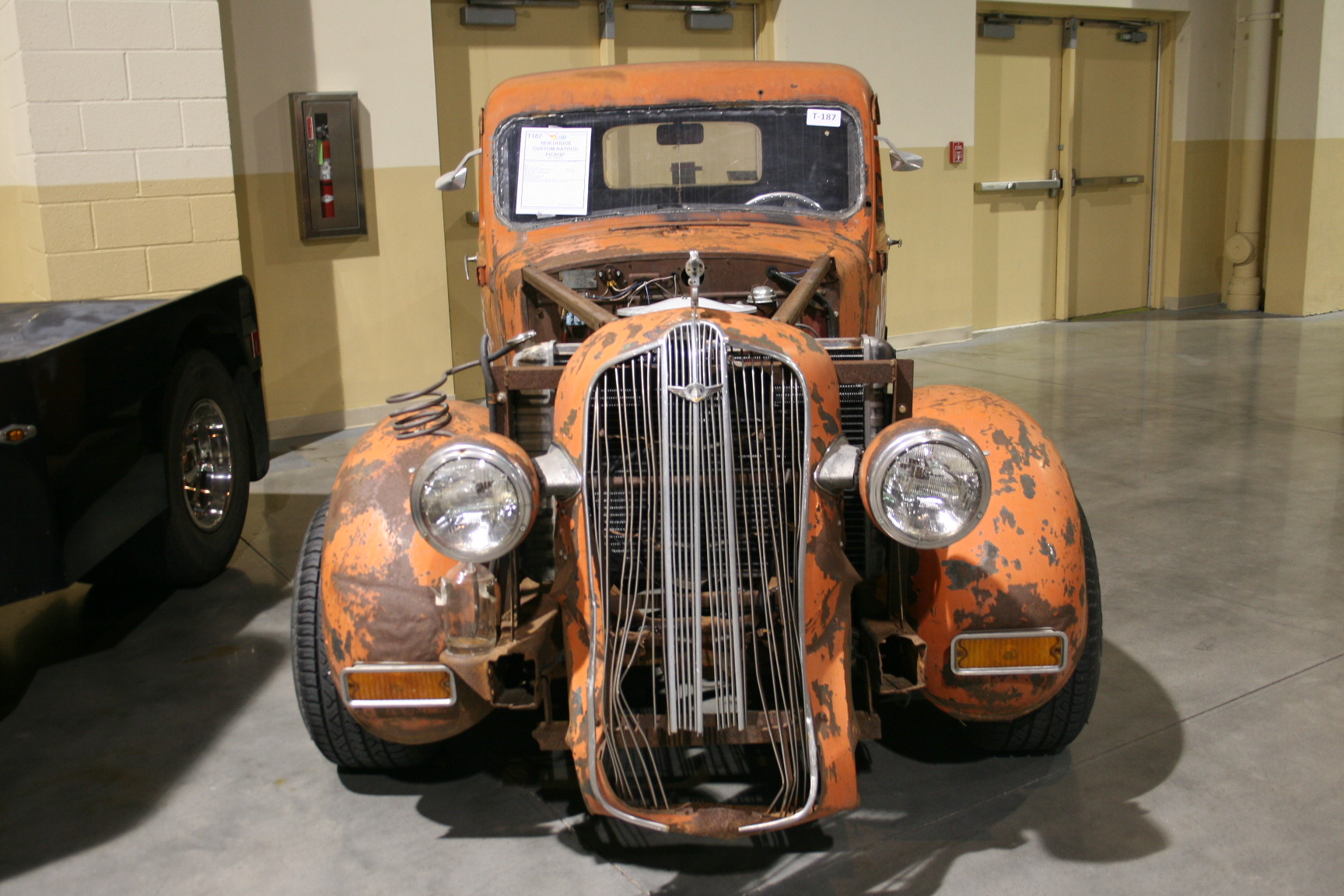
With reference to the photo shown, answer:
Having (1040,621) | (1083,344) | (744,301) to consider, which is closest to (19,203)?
(744,301)

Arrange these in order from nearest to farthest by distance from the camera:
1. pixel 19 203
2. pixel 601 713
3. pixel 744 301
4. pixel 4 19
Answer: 1. pixel 601 713
2. pixel 744 301
3. pixel 4 19
4. pixel 19 203

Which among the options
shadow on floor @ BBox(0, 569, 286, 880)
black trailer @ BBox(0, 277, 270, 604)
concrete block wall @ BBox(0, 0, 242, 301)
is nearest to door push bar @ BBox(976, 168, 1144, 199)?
concrete block wall @ BBox(0, 0, 242, 301)

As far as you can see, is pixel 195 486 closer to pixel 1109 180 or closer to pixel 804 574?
pixel 804 574

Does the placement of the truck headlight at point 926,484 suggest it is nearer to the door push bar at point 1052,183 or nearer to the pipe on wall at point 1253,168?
the door push bar at point 1052,183

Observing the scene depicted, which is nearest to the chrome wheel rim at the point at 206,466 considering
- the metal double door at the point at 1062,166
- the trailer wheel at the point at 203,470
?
the trailer wheel at the point at 203,470

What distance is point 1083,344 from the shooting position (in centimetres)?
904

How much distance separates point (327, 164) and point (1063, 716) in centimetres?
533

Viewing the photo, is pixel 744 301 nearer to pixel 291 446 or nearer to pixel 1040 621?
pixel 1040 621

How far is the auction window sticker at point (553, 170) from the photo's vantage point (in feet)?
12.2

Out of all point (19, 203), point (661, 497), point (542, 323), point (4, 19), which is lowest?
point (661, 497)

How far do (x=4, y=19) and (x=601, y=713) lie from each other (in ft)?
17.2

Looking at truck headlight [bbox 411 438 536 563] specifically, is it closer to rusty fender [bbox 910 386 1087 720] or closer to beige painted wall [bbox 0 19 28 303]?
rusty fender [bbox 910 386 1087 720]

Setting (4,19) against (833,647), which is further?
(4,19)

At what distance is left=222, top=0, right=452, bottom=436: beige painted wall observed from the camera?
21.2 ft
